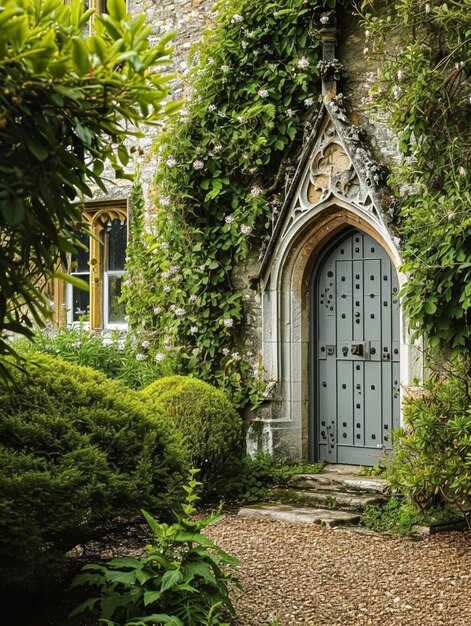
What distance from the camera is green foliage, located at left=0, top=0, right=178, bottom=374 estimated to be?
275 cm

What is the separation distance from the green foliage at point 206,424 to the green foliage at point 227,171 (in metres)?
0.51

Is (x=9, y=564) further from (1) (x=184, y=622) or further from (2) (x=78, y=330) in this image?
(2) (x=78, y=330)

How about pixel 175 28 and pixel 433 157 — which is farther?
pixel 175 28

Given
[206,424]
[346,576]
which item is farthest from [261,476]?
[346,576]

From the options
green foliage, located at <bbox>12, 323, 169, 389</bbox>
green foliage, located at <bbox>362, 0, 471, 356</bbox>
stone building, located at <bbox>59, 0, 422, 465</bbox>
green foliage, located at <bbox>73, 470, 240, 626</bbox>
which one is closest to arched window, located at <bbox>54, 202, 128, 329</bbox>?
green foliage, located at <bbox>12, 323, 169, 389</bbox>

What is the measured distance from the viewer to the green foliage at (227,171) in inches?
336

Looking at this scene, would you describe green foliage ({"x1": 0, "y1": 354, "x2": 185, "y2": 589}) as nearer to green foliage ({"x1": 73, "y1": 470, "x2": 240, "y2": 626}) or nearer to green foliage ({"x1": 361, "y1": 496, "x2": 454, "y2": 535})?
green foliage ({"x1": 73, "y1": 470, "x2": 240, "y2": 626})

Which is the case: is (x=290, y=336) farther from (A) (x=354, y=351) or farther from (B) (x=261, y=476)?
(B) (x=261, y=476)

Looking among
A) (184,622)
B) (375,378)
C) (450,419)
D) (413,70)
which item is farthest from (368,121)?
(184,622)

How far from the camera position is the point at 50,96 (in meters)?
2.88

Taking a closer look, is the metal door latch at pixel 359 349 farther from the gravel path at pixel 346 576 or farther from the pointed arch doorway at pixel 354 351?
the gravel path at pixel 346 576

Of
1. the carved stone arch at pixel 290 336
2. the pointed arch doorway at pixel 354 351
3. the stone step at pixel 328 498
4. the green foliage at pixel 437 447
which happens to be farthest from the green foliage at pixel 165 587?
the carved stone arch at pixel 290 336

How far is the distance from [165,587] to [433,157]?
4.42m

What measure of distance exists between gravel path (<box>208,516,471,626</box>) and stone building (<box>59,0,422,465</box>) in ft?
5.28
